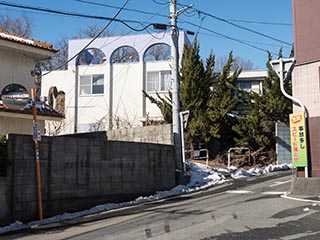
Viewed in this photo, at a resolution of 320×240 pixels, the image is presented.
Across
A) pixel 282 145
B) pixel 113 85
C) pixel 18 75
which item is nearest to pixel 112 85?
pixel 113 85

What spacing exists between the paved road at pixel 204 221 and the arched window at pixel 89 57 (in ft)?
69.1

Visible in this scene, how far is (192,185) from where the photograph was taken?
15352mm

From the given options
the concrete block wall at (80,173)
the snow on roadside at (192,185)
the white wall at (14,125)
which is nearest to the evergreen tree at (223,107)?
the snow on roadside at (192,185)

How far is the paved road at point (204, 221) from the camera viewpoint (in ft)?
24.3

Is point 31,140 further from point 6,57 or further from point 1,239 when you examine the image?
point 6,57

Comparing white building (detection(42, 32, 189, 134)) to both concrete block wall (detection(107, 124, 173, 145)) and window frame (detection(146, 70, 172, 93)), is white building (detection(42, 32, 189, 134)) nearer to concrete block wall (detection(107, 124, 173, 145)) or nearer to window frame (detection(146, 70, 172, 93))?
window frame (detection(146, 70, 172, 93))

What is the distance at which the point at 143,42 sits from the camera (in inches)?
1150

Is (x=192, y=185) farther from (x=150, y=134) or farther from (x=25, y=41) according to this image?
(x=25, y=41)

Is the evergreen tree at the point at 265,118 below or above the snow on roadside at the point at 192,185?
above

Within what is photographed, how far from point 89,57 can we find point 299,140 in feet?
76.9

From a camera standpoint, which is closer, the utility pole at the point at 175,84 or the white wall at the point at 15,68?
the white wall at the point at 15,68

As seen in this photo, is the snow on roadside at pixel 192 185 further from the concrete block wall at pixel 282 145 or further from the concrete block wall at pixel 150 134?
the concrete block wall at pixel 150 134

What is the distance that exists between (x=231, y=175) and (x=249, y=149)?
4.43 metres

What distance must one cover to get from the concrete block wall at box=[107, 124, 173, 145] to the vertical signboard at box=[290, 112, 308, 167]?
15.4 ft
